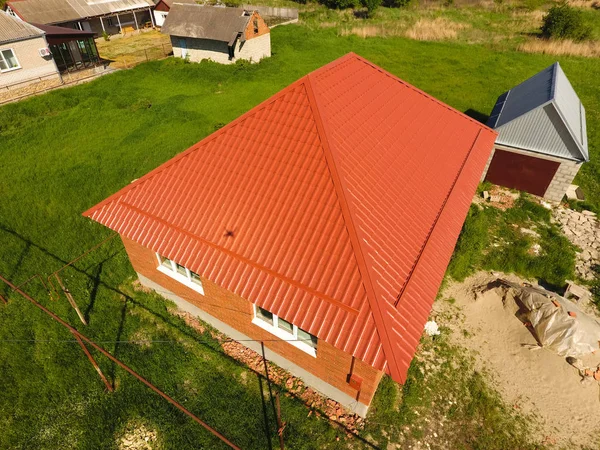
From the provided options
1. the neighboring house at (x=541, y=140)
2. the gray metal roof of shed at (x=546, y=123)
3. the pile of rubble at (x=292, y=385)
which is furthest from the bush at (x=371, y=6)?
the pile of rubble at (x=292, y=385)

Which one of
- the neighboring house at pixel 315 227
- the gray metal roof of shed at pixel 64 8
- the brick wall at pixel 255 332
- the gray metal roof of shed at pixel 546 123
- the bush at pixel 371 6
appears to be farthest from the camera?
the bush at pixel 371 6

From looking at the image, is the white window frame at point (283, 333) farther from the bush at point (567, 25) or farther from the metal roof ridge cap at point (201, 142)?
the bush at point (567, 25)

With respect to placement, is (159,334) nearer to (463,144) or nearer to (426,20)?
(463,144)

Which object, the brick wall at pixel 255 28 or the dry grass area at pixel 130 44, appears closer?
the brick wall at pixel 255 28

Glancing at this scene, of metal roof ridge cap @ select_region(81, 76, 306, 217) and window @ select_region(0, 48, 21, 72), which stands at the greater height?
metal roof ridge cap @ select_region(81, 76, 306, 217)

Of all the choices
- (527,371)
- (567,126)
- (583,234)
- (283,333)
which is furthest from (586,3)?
(283,333)

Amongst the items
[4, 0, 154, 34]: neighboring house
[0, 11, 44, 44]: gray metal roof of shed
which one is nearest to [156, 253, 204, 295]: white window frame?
[0, 11, 44, 44]: gray metal roof of shed

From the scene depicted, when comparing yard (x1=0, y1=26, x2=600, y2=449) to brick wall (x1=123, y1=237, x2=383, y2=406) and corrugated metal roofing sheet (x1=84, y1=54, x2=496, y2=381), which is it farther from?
corrugated metal roofing sheet (x1=84, y1=54, x2=496, y2=381)

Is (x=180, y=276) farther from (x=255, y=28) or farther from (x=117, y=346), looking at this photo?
(x=255, y=28)
